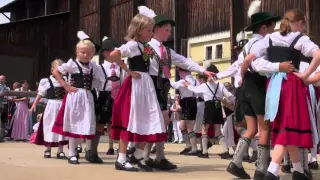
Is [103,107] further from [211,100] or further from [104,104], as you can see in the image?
Answer: [211,100]

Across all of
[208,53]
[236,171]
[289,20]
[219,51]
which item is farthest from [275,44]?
[208,53]

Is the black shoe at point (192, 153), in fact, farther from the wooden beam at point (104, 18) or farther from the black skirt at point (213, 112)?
the wooden beam at point (104, 18)

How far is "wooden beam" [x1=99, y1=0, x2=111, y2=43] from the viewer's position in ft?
109

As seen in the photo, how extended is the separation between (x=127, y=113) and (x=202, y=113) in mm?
4337

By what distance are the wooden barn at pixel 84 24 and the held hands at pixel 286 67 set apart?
59.1 ft

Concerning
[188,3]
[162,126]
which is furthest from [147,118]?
[188,3]

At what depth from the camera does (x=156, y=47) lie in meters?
6.50

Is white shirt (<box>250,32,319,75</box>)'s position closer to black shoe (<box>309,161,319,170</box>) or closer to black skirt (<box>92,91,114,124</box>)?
black shoe (<box>309,161,319,170</box>)

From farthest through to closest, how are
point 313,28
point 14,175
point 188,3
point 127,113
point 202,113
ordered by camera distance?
point 188,3
point 313,28
point 202,113
point 127,113
point 14,175

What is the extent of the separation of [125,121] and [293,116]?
217 cm

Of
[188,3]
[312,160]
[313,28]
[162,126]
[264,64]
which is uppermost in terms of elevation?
[188,3]

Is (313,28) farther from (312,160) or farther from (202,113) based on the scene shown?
(312,160)

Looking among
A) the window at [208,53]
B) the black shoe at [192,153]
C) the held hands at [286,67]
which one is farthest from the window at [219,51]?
the held hands at [286,67]

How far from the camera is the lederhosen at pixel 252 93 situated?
214 inches
